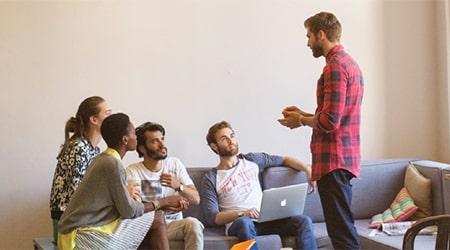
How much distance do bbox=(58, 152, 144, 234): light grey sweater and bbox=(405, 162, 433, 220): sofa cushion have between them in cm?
192

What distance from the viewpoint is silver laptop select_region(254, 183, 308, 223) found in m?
3.87

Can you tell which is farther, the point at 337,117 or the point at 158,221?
the point at 158,221

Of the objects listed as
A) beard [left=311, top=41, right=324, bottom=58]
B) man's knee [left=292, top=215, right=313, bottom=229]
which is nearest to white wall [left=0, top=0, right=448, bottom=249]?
man's knee [left=292, top=215, right=313, bottom=229]

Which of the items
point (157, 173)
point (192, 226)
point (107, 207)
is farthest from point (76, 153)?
point (192, 226)

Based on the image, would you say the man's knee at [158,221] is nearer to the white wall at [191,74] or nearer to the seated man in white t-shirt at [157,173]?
the seated man in white t-shirt at [157,173]

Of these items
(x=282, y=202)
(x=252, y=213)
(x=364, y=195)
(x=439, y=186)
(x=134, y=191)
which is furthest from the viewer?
(x=364, y=195)

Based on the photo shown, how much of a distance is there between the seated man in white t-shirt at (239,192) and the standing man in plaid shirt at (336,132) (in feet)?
2.31

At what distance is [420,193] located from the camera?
14.0ft

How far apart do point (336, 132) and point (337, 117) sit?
108 millimetres

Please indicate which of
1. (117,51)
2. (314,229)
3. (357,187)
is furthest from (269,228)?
(117,51)

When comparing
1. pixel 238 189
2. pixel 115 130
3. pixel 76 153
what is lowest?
pixel 238 189

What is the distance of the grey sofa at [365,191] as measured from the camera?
13.1 ft

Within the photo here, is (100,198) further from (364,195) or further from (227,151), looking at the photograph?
(364,195)

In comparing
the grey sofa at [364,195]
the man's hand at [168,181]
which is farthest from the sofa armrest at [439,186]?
the man's hand at [168,181]
